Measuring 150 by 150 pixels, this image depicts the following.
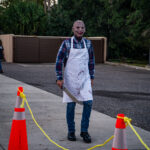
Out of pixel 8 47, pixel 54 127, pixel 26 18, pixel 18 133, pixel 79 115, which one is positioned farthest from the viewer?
pixel 26 18

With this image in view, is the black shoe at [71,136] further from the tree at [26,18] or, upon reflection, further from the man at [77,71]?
the tree at [26,18]

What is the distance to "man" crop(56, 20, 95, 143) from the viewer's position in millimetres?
5652

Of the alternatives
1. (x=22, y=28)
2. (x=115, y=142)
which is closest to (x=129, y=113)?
(x=115, y=142)

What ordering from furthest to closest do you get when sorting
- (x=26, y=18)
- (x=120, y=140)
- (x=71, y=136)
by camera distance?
(x=26, y=18), (x=71, y=136), (x=120, y=140)

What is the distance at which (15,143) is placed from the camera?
191 inches

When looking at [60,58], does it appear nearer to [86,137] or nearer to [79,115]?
[86,137]

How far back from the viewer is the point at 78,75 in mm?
5676

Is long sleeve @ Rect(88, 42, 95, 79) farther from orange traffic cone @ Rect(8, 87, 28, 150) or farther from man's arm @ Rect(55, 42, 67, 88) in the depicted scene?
orange traffic cone @ Rect(8, 87, 28, 150)

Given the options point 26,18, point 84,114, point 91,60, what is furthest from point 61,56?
point 26,18

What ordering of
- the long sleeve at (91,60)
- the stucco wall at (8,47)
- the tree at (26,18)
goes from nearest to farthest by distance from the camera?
1. the long sleeve at (91,60)
2. the stucco wall at (8,47)
3. the tree at (26,18)

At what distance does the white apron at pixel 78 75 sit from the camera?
18.5 ft

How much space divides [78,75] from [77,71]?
2.4 inches

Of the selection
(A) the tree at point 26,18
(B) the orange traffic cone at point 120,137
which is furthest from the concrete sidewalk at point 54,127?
(A) the tree at point 26,18

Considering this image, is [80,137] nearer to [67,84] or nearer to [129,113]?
[67,84]
